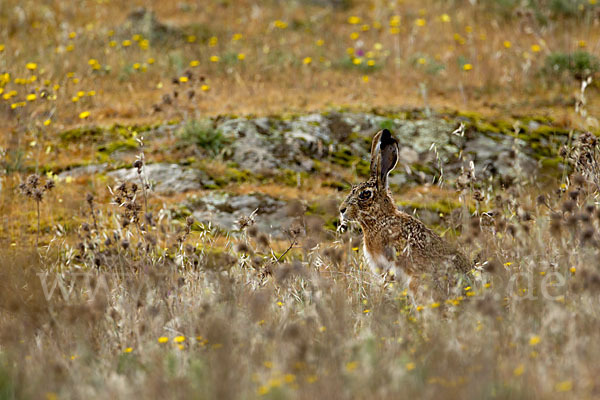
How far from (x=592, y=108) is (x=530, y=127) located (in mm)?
1552

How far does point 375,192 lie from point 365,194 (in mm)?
85

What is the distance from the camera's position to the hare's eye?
5.73 meters

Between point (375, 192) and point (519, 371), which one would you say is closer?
point (519, 371)

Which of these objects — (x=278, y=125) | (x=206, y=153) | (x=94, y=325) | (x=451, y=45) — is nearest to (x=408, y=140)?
(x=278, y=125)

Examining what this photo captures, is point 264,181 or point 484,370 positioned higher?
point 484,370

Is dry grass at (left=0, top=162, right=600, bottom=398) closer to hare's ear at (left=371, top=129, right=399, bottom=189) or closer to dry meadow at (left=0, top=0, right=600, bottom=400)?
dry meadow at (left=0, top=0, right=600, bottom=400)

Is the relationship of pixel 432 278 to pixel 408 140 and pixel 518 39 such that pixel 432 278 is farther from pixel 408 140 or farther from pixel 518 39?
pixel 518 39

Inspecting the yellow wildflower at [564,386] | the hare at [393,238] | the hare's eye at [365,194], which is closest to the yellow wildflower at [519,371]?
the yellow wildflower at [564,386]

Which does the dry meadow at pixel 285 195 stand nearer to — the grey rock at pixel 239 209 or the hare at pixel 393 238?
the grey rock at pixel 239 209

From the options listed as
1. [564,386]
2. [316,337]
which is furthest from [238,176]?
[564,386]

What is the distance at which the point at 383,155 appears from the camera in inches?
224

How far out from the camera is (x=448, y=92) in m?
11.8

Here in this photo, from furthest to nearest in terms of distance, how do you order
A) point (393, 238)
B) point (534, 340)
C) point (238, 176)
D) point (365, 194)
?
point (238, 176) → point (365, 194) → point (393, 238) → point (534, 340)

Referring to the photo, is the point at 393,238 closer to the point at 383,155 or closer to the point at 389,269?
the point at 389,269
